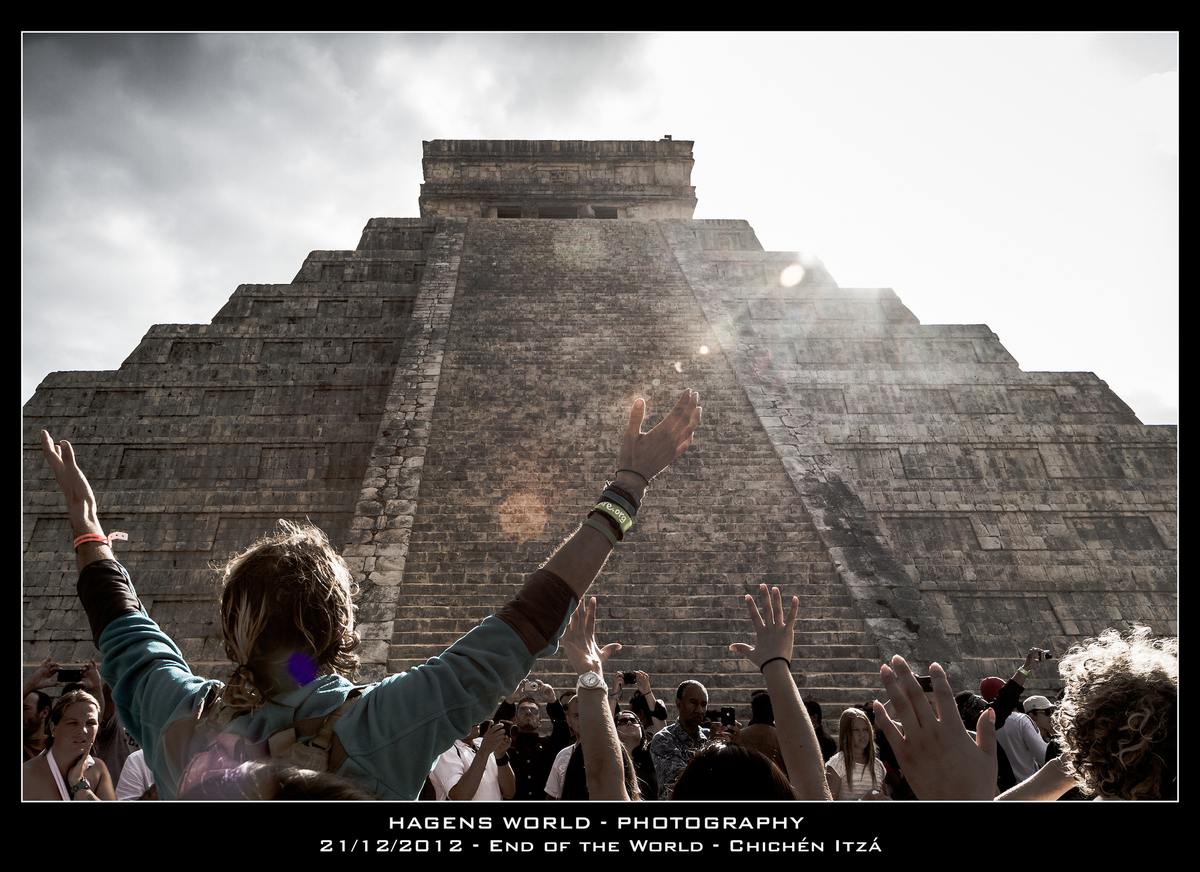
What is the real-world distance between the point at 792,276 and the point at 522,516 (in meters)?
8.82

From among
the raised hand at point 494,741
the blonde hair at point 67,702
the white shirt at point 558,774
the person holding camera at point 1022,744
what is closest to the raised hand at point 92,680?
the blonde hair at point 67,702

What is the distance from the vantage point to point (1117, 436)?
38.9 ft

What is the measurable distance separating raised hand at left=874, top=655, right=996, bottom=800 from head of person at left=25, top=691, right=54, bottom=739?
→ 3773 millimetres

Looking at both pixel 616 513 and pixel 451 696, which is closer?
pixel 451 696

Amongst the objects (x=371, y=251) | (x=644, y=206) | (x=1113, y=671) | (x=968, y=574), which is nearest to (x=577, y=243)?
(x=371, y=251)

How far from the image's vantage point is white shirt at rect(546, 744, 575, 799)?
141 inches

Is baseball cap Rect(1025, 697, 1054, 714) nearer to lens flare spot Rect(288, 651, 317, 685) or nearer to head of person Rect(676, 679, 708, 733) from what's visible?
head of person Rect(676, 679, 708, 733)

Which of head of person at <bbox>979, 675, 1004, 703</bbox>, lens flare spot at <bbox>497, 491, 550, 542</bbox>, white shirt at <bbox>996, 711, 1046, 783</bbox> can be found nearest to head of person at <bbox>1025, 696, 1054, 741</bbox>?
white shirt at <bbox>996, 711, 1046, 783</bbox>

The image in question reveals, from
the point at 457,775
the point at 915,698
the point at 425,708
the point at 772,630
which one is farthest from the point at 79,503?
the point at 457,775

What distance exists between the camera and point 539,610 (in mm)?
1474

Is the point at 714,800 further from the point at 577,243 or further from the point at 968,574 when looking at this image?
the point at 577,243

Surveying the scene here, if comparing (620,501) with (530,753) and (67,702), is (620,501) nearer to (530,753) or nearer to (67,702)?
(67,702)
